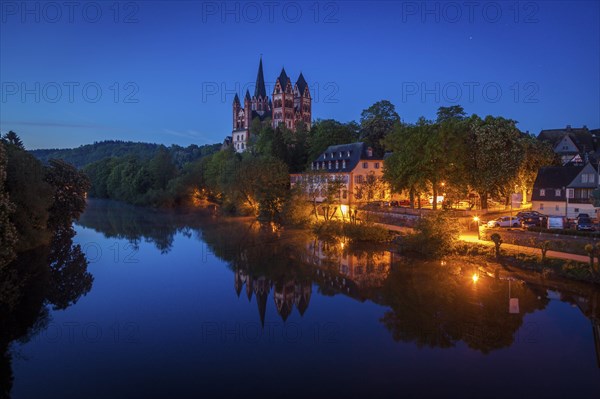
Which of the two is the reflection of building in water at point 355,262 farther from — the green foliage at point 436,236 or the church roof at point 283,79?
the church roof at point 283,79

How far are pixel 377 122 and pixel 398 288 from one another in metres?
54.0

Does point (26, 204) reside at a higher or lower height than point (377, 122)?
lower

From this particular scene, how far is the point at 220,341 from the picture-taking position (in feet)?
64.8

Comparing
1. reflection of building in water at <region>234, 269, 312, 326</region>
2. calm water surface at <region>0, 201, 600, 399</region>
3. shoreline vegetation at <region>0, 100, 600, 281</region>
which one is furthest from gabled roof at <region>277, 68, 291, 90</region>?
reflection of building in water at <region>234, 269, 312, 326</region>

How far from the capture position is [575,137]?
81.1 meters

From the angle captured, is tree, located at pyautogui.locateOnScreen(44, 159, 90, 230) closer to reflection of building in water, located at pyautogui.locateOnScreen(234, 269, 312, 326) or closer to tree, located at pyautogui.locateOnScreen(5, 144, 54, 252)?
tree, located at pyautogui.locateOnScreen(5, 144, 54, 252)

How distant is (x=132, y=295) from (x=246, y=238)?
2062cm

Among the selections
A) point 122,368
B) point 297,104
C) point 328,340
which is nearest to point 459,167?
point 328,340

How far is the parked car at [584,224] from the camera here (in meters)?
32.7

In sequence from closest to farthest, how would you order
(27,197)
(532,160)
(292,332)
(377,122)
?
(292,332) < (27,197) < (532,160) < (377,122)

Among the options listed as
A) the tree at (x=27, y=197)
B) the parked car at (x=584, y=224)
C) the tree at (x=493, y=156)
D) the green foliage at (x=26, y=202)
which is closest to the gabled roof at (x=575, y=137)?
the tree at (x=493, y=156)

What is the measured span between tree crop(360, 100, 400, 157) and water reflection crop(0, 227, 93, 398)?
49419 mm

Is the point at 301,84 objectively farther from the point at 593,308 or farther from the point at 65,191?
the point at 593,308

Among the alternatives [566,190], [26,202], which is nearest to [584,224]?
[566,190]
